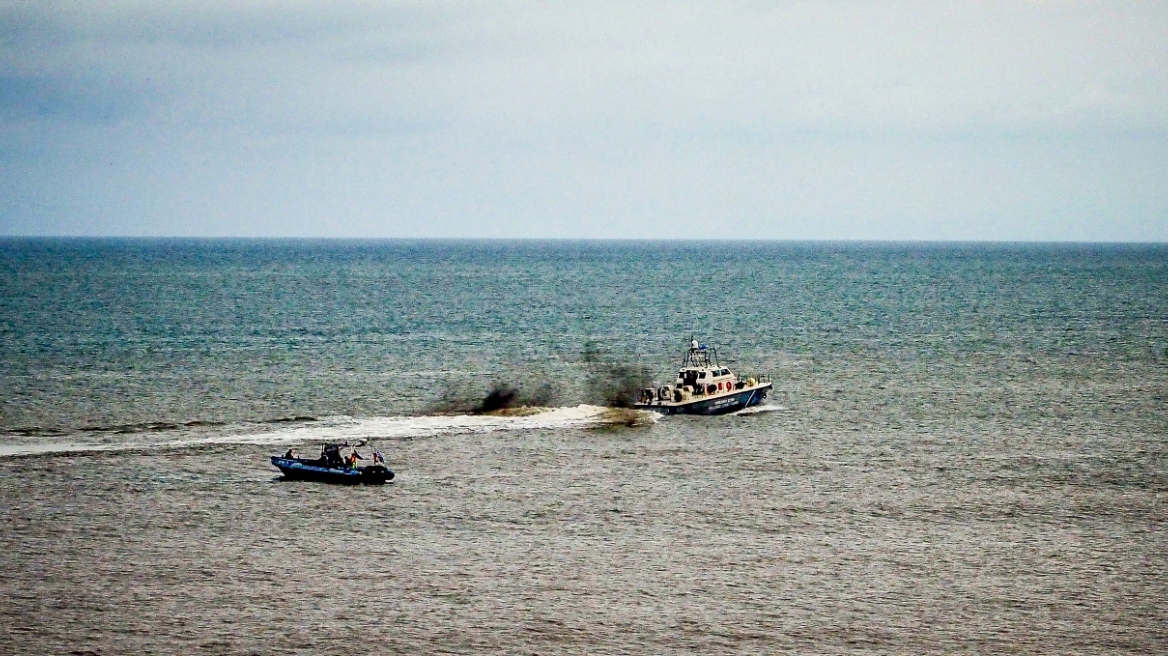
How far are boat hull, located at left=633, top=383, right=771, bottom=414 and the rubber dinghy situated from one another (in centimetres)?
2466

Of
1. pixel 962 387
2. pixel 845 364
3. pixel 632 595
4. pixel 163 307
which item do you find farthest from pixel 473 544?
pixel 163 307

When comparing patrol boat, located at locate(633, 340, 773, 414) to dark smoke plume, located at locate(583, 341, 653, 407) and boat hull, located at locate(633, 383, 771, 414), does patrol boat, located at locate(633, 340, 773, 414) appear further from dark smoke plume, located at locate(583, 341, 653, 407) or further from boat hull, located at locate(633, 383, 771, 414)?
dark smoke plume, located at locate(583, 341, 653, 407)

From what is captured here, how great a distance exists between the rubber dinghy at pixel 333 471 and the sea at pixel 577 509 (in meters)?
0.92

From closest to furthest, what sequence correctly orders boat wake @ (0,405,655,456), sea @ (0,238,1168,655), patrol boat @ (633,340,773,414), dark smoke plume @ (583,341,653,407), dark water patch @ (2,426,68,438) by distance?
sea @ (0,238,1168,655), boat wake @ (0,405,655,456), dark water patch @ (2,426,68,438), patrol boat @ (633,340,773,414), dark smoke plume @ (583,341,653,407)

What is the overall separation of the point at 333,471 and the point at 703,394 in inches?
1171

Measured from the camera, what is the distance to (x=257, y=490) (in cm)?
A: 6112

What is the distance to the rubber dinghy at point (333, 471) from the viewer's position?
206ft

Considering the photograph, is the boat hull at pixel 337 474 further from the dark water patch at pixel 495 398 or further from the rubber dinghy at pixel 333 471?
the dark water patch at pixel 495 398

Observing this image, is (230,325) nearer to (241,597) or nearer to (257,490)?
(257,490)

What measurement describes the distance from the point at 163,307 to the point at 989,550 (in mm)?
137630

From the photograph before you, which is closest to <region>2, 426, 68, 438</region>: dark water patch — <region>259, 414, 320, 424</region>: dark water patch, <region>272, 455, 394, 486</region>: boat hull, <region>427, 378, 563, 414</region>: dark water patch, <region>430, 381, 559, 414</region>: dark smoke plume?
<region>259, 414, 320, 424</region>: dark water patch

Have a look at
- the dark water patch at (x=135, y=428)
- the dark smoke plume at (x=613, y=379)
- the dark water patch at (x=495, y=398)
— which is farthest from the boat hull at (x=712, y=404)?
the dark water patch at (x=135, y=428)

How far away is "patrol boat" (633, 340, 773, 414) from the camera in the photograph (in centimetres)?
8362

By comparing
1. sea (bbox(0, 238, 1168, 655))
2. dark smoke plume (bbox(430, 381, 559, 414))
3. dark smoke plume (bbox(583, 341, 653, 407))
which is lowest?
sea (bbox(0, 238, 1168, 655))
